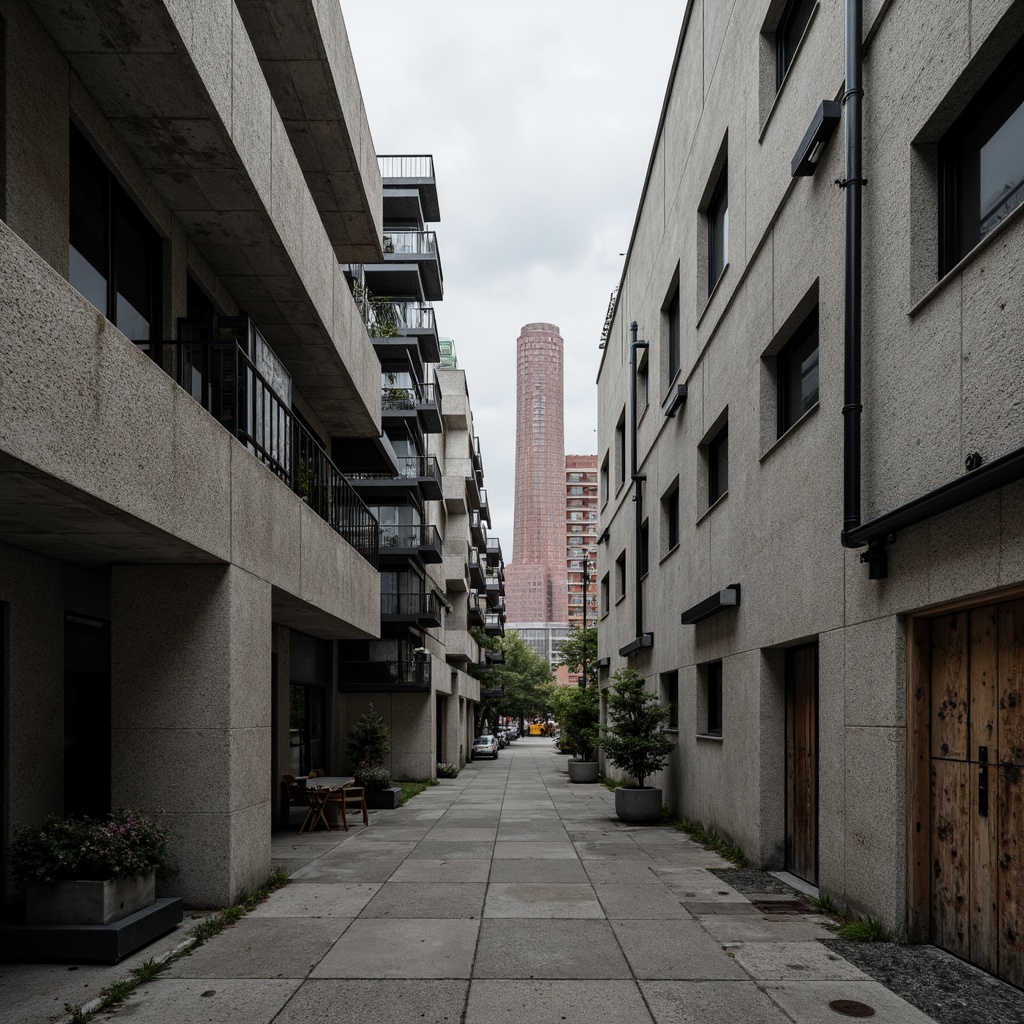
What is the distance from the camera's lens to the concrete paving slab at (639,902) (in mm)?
9180

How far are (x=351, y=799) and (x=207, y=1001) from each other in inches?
450

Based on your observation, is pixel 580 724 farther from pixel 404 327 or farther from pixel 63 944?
pixel 63 944

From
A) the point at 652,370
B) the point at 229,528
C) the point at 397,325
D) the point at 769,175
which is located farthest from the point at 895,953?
the point at 397,325

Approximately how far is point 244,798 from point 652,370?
14728mm

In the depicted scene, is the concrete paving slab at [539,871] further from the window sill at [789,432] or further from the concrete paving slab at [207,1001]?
the window sill at [789,432]

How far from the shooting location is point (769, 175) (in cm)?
1184

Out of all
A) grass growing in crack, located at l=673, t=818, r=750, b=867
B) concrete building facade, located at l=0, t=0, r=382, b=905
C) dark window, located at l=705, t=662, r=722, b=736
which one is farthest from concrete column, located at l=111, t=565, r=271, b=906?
dark window, located at l=705, t=662, r=722, b=736

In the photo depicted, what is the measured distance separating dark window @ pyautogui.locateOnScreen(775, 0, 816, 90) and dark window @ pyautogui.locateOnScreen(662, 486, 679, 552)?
916cm

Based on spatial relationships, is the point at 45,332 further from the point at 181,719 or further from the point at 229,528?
the point at 181,719

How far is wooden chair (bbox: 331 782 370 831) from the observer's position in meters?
16.1

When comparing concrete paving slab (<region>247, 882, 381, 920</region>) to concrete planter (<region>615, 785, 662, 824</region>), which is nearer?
concrete paving slab (<region>247, 882, 381, 920</region>)

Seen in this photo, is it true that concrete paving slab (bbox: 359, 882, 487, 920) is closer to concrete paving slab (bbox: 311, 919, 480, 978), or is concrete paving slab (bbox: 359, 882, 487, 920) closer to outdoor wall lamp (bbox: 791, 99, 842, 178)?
concrete paving slab (bbox: 311, 919, 480, 978)

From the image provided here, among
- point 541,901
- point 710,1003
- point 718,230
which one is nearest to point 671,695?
point 718,230

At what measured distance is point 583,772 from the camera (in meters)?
29.1
